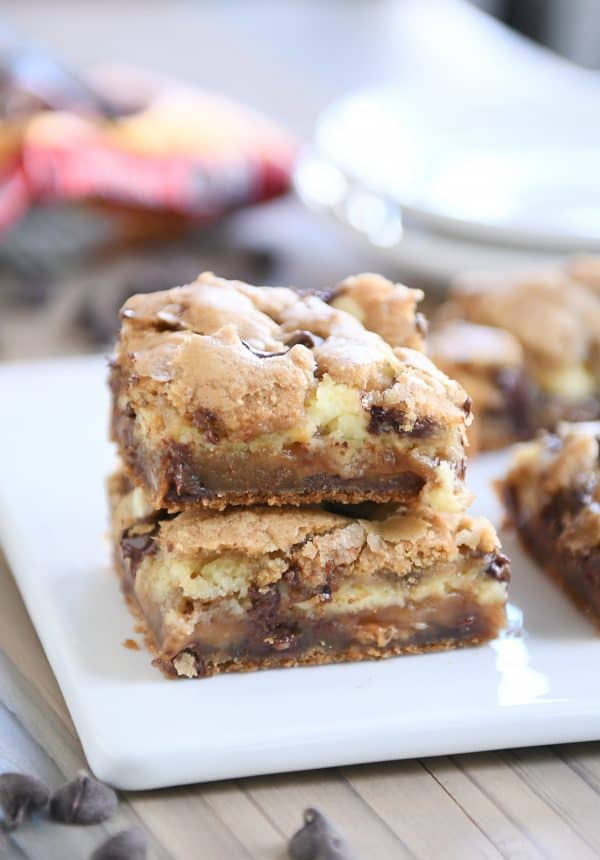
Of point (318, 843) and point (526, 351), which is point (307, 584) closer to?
point (318, 843)

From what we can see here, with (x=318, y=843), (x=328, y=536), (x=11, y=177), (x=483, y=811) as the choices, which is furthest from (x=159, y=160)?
(x=318, y=843)

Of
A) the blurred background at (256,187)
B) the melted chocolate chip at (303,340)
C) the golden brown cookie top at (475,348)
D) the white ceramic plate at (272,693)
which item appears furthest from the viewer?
the blurred background at (256,187)

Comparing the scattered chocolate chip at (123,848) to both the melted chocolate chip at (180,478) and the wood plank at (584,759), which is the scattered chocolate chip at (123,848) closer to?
the melted chocolate chip at (180,478)

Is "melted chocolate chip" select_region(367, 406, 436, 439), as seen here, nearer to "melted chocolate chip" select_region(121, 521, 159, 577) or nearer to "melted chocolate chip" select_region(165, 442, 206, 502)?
"melted chocolate chip" select_region(165, 442, 206, 502)

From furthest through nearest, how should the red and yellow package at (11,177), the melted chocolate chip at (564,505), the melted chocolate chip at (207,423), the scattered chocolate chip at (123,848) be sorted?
the red and yellow package at (11,177) < the melted chocolate chip at (564,505) < the melted chocolate chip at (207,423) < the scattered chocolate chip at (123,848)

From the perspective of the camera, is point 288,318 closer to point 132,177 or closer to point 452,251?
point 452,251

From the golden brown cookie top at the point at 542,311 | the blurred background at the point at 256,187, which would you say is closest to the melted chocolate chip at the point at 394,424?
the golden brown cookie top at the point at 542,311
